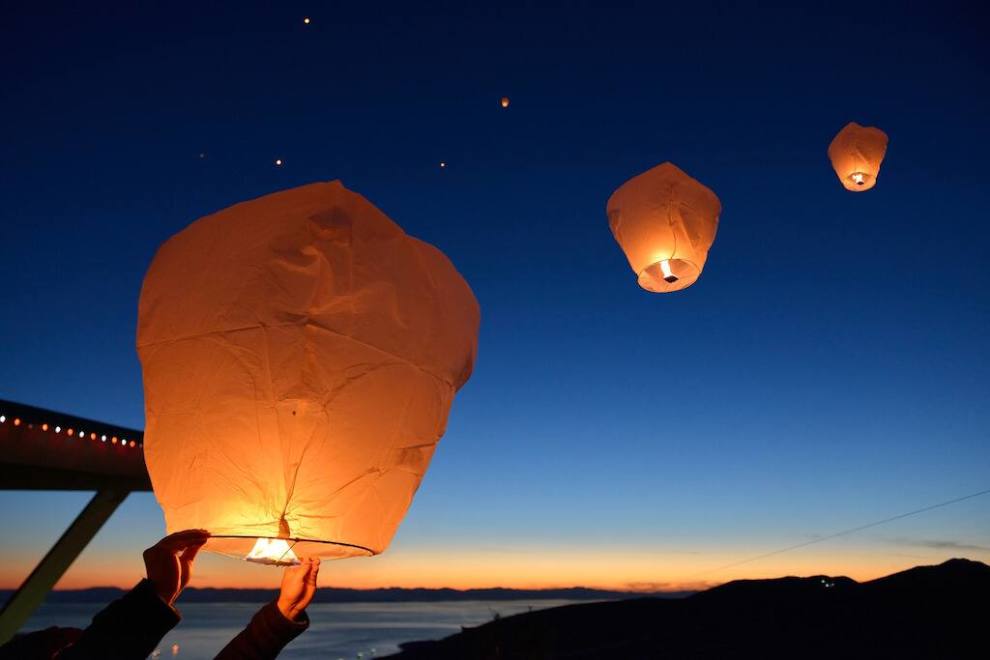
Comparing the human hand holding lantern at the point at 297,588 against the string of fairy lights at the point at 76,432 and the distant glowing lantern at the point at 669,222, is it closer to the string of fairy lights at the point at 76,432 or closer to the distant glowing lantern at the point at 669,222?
the distant glowing lantern at the point at 669,222

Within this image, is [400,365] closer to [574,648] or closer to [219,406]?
[219,406]

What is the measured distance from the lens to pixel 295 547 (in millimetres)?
1062

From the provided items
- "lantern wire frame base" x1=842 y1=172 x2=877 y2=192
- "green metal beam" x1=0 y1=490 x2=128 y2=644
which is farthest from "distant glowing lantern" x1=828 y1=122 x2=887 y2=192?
"green metal beam" x1=0 y1=490 x2=128 y2=644

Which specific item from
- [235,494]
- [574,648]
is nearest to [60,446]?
[235,494]

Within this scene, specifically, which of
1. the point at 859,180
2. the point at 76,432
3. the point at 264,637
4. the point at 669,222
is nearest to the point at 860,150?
the point at 859,180

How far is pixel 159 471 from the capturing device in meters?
1.08

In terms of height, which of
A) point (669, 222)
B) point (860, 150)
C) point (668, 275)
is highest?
point (860, 150)

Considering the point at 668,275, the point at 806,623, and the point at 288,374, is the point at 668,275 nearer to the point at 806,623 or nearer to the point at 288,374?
the point at 288,374

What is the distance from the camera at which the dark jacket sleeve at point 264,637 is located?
1.10 metres

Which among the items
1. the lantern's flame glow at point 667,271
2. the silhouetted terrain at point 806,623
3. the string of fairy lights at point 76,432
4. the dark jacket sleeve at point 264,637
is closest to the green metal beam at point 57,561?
the string of fairy lights at point 76,432

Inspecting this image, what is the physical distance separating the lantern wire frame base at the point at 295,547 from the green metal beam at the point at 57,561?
657 centimetres

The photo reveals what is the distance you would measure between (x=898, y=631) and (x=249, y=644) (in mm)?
13836

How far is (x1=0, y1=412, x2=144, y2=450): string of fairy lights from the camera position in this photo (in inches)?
190

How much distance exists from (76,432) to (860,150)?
5972 millimetres
